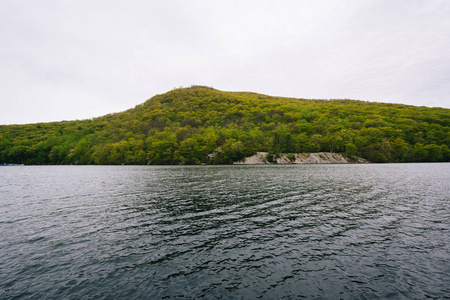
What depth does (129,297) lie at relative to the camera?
8.71m

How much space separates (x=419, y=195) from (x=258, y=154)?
113081mm

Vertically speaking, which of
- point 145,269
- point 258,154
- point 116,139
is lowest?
point 145,269

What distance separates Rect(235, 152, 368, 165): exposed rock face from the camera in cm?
13762

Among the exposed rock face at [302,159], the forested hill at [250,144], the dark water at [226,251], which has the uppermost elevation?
the forested hill at [250,144]

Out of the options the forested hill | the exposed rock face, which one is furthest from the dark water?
the forested hill

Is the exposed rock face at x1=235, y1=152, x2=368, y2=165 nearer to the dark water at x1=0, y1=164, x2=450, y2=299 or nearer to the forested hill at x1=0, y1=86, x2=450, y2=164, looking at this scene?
the forested hill at x1=0, y1=86, x2=450, y2=164

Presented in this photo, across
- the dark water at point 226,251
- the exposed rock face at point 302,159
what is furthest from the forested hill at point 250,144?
Answer: the dark water at point 226,251

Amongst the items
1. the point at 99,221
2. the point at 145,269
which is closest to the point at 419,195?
the point at 145,269

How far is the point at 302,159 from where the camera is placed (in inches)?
5492

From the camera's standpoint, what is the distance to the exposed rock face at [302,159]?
452ft

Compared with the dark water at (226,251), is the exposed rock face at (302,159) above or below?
above

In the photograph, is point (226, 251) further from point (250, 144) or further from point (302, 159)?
point (302, 159)

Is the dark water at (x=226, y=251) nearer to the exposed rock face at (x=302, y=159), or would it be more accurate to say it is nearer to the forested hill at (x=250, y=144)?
the exposed rock face at (x=302, y=159)

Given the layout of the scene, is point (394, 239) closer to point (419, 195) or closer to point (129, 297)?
point (129, 297)
